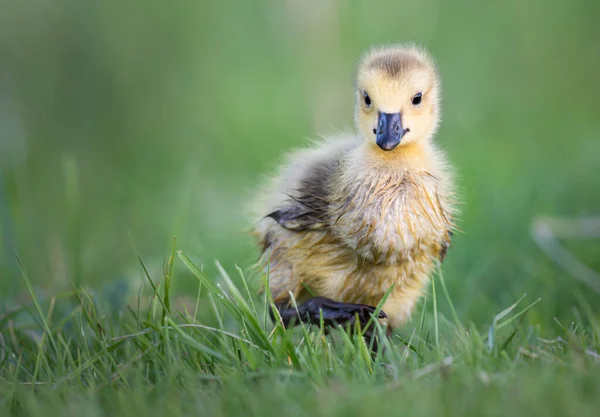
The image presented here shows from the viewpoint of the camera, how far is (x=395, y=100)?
3.20 m

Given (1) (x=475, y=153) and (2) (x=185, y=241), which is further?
(1) (x=475, y=153)

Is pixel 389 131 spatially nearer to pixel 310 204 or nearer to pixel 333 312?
pixel 310 204

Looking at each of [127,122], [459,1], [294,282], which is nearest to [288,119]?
[127,122]

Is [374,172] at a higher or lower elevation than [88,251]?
higher

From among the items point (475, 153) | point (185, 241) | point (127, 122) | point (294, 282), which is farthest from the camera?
point (127, 122)

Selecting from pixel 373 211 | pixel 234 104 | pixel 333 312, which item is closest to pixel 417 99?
pixel 373 211

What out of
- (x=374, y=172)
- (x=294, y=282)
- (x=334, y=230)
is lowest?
(x=294, y=282)

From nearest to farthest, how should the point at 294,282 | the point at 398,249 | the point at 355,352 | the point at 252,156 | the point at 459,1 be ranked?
the point at 355,352, the point at 398,249, the point at 294,282, the point at 252,156, the point at 459,1

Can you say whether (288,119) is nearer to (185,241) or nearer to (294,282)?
(185,241)

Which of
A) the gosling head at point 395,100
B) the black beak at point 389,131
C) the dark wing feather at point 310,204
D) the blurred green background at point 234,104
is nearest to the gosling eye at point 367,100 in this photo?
the gosling head at point 395,100

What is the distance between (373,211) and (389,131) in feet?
0.99

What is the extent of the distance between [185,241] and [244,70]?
11.4 feet

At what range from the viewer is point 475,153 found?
20.5 ft

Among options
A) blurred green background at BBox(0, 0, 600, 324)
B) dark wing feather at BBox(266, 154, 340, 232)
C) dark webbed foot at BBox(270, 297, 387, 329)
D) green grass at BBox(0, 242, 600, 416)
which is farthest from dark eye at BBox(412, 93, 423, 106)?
blurred green background at BBox(0, 0, 600, 324)
